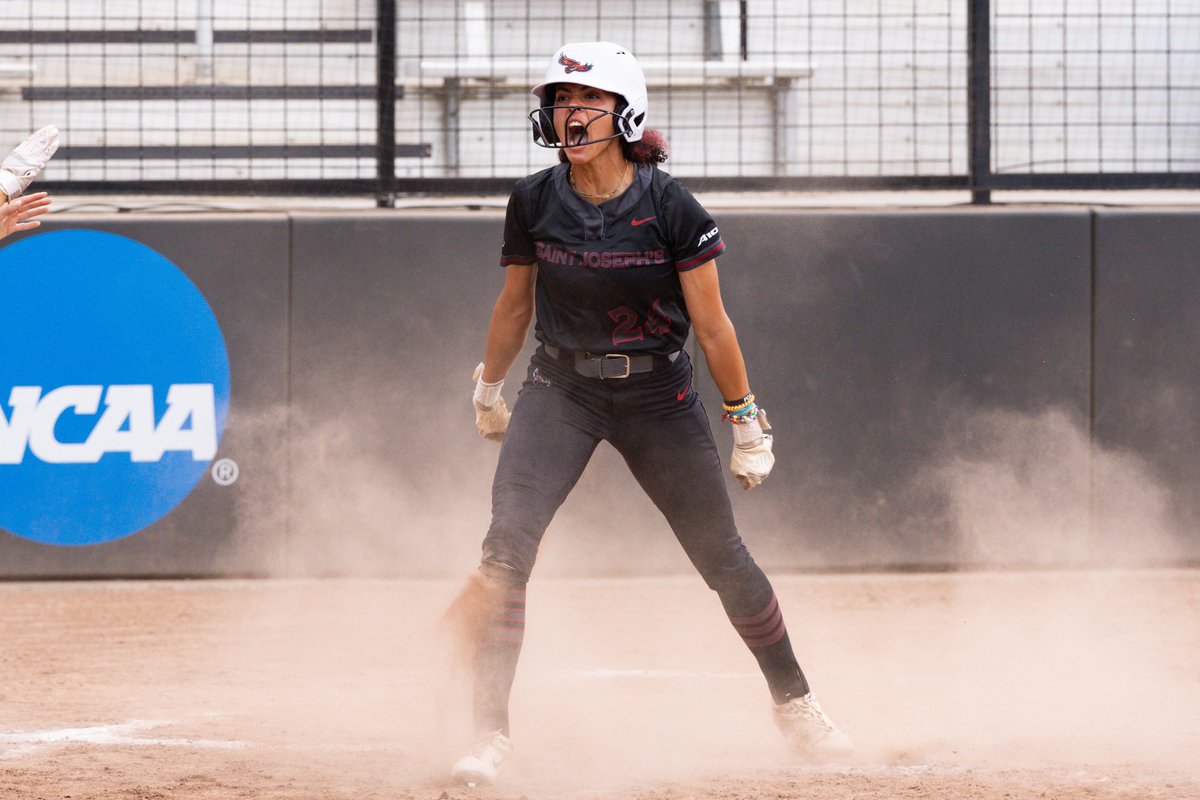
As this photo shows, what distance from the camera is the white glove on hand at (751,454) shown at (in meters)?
4.10

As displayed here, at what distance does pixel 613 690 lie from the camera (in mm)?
5090

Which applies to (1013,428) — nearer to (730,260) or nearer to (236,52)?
(730,260)

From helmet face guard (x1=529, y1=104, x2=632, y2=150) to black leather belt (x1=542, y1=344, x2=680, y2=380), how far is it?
0.60 meters

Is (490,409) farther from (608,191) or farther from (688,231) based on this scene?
(688,231)

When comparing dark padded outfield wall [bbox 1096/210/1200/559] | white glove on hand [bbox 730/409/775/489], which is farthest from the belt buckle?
dark padded outfield wall [bbox 1096/210/1200/559]

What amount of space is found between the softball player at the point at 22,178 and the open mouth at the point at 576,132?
1.52 m

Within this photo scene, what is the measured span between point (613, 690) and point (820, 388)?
278cm

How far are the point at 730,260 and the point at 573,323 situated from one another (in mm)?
3504

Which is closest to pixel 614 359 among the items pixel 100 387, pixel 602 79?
pixel 602 79

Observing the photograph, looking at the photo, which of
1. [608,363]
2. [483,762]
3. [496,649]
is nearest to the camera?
[483,762]

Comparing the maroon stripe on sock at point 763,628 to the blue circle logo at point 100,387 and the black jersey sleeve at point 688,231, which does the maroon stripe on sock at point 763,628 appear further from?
the blue circle logo at point 100,387

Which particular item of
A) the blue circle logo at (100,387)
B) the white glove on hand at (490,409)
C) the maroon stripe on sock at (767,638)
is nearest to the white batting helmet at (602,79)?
the white glove on hand at (490,409)

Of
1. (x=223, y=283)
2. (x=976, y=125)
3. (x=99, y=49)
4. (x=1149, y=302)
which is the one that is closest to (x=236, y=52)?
(x=99, y=49)

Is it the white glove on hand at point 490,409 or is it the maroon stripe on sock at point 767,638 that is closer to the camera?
the maroon stripe on sock at point 767,638
